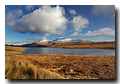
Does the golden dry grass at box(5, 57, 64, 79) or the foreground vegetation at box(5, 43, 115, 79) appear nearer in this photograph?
the golden dry grass at box(5, 57, 64, 79)

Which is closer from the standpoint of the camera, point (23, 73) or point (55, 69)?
point (23, 73)

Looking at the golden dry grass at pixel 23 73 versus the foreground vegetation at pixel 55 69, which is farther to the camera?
the foreground vegetation at pixel 55 69

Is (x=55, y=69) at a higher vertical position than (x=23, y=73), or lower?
lower
